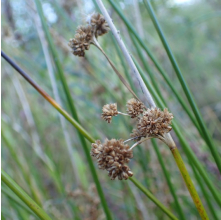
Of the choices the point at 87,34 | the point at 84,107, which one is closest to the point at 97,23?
the point at 87,34

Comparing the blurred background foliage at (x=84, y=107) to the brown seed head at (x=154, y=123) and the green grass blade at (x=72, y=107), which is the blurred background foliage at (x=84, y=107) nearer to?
the green grass blade at (x=72, y=107)

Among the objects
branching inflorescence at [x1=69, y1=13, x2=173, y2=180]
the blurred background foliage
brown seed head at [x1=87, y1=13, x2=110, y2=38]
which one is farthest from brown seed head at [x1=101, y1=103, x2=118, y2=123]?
the blurred background foliage

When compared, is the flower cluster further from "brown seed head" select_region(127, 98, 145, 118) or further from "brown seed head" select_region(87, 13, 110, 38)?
"brown seed head" select_region(127, 98, 145, 118)

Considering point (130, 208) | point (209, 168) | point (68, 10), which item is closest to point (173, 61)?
point (209, 168)

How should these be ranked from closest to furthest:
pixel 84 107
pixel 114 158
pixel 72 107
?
pixel 114 158, pixel 72 107, pixel 84 107

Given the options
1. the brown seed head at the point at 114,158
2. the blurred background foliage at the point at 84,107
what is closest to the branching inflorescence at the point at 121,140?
the brown seed head at the point at 114,158

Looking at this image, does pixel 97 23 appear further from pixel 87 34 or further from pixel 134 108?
pixel 134 108
